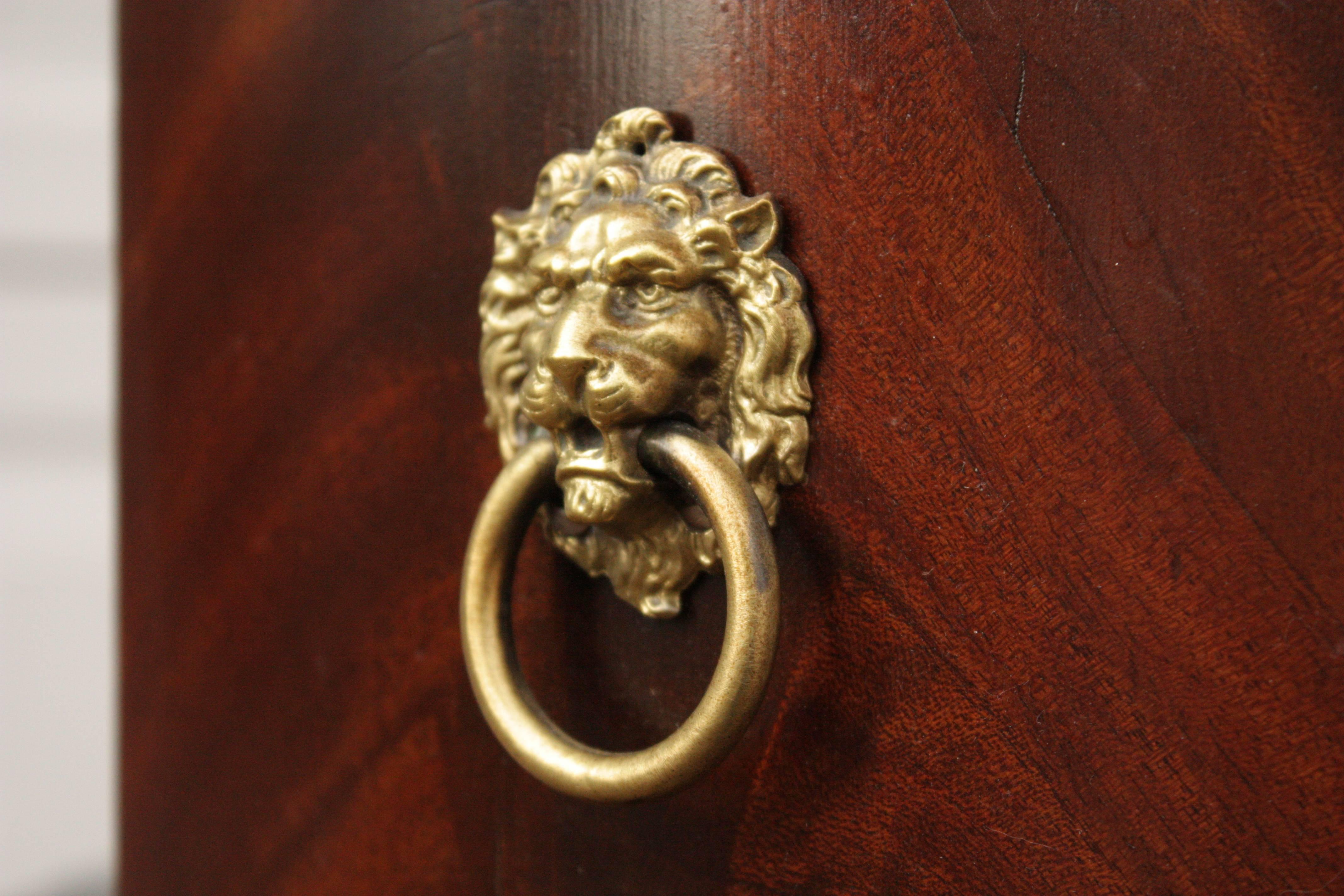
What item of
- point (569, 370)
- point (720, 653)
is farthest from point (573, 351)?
point (720, 653)

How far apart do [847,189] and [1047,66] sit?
0.07 m

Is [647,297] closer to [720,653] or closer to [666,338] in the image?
[666,338]

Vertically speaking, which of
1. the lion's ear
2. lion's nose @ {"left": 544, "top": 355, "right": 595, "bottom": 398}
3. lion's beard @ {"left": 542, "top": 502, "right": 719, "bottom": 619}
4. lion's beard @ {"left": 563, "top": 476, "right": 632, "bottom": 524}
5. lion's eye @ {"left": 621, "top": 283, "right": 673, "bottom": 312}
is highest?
the lion's ear

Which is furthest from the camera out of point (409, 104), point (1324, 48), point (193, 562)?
point (193, 562)

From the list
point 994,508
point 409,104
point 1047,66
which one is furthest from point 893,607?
point 409,104

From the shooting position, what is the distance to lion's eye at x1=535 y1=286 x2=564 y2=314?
0.43 meters

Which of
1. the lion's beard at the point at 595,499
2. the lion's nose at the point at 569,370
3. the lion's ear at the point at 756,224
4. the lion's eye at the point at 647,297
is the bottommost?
the lion's beard at the point at 595,499

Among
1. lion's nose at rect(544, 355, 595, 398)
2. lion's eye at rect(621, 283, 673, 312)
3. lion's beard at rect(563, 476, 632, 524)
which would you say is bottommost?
lion's beard at rect(563, 476, 632, 524)

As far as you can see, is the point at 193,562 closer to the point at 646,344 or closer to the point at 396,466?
the point at 396,466

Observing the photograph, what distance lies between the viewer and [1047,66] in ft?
Answer: 1.19

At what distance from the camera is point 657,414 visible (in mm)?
402

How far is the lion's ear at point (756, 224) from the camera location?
Answer: 0.41m

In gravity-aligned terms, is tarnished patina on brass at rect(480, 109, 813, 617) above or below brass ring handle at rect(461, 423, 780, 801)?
above

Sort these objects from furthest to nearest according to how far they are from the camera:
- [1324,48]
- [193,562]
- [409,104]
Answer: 1. [193,562]
2. [409,104]
3. [1324,48]
